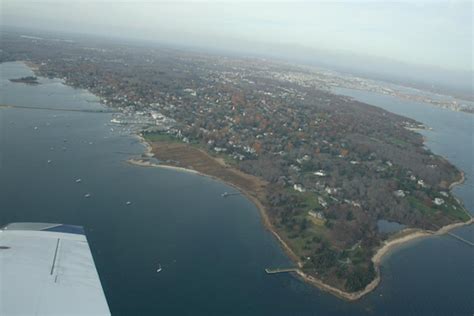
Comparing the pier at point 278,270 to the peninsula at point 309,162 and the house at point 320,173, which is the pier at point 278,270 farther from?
the house at point 320,173

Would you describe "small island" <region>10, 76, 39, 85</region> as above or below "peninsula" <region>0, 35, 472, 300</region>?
above

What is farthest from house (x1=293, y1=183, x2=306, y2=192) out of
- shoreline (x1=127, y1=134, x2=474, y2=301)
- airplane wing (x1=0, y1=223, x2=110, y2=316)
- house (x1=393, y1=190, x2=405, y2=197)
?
airplane wing (x1=0, y1=223, x2=110, y2=316)

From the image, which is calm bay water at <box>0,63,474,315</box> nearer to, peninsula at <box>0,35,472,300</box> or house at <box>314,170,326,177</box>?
peninsula at <box>0,35,472,300</box>

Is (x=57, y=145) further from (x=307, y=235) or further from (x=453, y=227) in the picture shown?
(x=453, y=227)

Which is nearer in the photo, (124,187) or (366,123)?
(124,187)

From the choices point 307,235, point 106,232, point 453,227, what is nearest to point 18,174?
point 106,232

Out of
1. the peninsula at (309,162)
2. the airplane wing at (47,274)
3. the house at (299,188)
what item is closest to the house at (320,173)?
the peninsula at (309,162)
